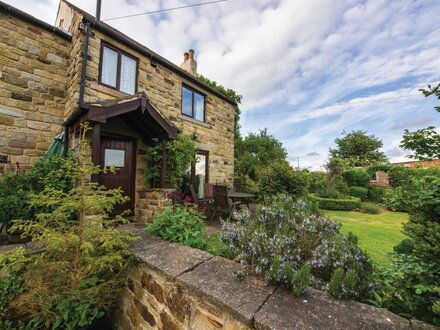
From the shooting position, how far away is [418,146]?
1837 millimetres

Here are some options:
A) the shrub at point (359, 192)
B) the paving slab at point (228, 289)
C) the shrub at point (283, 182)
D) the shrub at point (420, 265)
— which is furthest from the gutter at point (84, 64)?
the shrub at point (359, 192)

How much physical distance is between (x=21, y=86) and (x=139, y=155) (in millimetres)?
3300

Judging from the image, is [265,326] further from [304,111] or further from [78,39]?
[304,111]

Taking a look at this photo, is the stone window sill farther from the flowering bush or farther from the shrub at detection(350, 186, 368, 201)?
the shrub at detection(350, 186, 368, 201)

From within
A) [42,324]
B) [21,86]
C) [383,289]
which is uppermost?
[21,86]

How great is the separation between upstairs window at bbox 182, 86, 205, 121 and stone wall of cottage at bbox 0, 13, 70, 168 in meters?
3.95

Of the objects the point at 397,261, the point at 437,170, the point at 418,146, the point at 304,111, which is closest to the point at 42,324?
the point at 397,261

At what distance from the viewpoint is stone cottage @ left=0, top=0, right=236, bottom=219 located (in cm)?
475

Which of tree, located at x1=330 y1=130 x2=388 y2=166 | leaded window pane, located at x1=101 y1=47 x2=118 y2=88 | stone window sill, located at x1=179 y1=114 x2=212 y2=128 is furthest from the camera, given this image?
tree, located at x1=330 y1=130 x2=388 y2=166

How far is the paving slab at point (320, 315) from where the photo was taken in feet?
3.61

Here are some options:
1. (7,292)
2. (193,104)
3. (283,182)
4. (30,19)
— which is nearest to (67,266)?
(7,292)

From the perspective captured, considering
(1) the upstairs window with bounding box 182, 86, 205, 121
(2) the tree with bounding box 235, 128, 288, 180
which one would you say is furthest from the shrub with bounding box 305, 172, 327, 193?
(1) the upstairs window with bounding box 182, 86, 205, 121

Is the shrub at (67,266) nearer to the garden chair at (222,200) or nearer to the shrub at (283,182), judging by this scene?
the garden chair at (222,200)

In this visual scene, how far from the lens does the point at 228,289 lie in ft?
4.86
